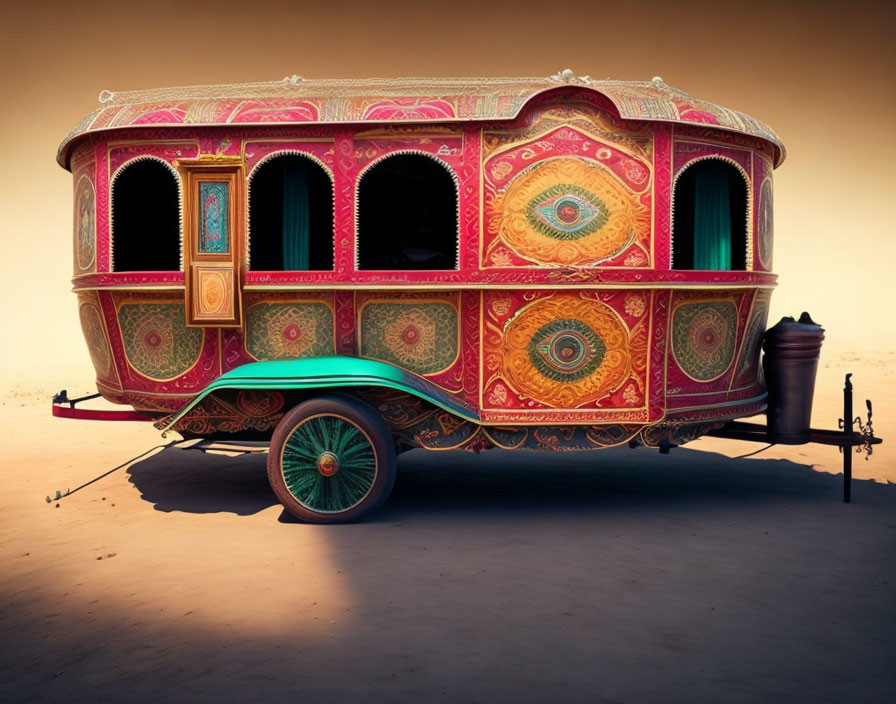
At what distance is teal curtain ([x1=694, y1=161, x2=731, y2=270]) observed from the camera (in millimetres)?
6543

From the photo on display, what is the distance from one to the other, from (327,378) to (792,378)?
3.97 m

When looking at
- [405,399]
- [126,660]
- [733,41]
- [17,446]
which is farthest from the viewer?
[733,41]

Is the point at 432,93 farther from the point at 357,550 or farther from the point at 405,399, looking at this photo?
the point at 357,550

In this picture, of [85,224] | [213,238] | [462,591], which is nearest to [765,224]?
[462,591]

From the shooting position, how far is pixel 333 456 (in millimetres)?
5598

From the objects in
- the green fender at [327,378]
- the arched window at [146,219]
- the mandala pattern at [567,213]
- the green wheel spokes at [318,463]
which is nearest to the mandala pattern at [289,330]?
the green fender at [327,378]

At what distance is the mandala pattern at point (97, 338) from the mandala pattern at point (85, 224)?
1.22 feet

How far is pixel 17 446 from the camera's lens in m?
9.30

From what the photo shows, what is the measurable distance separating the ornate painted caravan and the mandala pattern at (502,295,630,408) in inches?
0.6

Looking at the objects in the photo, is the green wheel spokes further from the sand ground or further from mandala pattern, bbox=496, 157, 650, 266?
mandala pattern, bbox=496, 157, 650, 266

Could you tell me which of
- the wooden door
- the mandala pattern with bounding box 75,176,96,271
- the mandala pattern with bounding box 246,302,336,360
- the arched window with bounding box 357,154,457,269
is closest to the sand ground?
the mandala pattern with bounding box 246,302,336,360

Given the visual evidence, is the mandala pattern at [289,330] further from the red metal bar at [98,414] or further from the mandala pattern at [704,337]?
the mandala pattern at [704,337]

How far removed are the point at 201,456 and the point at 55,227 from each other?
94.8ft

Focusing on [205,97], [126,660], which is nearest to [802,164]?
[205,97]
